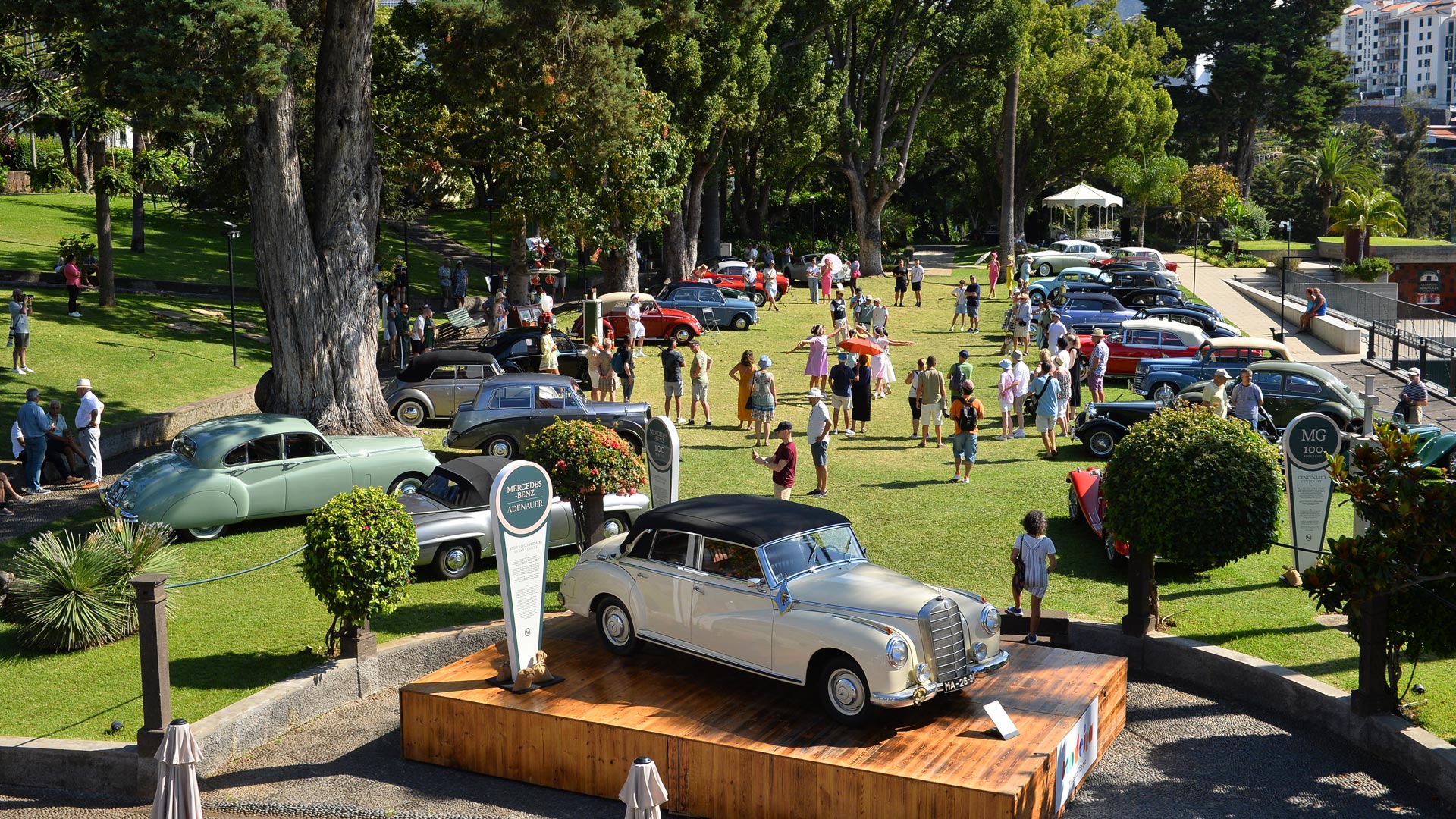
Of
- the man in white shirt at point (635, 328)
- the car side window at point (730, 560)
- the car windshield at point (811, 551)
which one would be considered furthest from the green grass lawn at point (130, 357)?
the car windshield at point (811, 551)

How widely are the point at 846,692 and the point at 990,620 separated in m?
1.40

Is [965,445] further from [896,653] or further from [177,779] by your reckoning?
[177,779]

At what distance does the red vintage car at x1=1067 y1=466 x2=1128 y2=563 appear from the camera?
13930 mm

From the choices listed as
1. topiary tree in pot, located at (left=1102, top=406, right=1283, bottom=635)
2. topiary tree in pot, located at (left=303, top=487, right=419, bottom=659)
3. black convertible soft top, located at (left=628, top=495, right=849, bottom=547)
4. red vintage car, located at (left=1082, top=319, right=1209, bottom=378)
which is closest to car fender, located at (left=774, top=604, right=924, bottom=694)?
black convertible soft top, located at (left=628, top=495, right=849, bottom=547)

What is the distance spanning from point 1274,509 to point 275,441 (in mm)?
11812

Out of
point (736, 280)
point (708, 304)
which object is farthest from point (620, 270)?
point (708, 304)

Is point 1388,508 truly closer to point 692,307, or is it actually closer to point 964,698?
point 964,698

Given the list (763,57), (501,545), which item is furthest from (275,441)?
(763,57)

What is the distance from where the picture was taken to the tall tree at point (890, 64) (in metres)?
43.2

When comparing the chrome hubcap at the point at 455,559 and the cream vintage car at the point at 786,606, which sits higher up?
the cream vintage car at the point at 786,606

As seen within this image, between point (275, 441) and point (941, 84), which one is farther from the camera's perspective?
point (941, 84)

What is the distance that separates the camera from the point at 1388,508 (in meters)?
9.27

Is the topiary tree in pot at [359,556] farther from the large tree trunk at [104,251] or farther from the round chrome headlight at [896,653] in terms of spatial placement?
the large tree trunk at [104,251]

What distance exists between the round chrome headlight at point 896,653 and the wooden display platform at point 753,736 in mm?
559
